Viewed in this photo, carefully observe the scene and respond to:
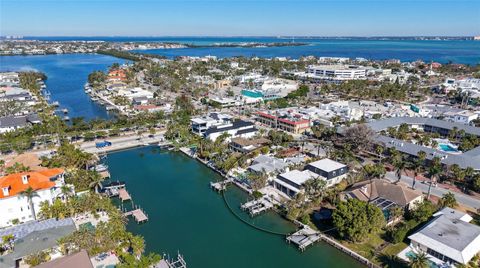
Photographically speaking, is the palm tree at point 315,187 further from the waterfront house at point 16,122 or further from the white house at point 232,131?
the waterfront house at point 16,122

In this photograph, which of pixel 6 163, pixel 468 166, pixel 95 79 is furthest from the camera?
pixel 95 79

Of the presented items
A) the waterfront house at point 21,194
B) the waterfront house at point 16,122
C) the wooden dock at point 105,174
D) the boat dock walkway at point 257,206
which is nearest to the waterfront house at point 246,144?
the boat dock walkway at point 257,206

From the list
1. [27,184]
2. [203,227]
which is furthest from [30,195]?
[203,227]

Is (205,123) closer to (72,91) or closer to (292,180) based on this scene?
(292,180)

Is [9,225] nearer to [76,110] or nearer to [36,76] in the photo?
[76,110]

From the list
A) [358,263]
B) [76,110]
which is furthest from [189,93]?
[358,263]

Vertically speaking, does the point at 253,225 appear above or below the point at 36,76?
below
